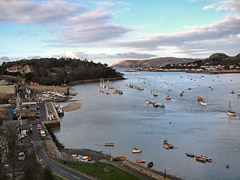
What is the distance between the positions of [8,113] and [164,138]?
53.3 feet

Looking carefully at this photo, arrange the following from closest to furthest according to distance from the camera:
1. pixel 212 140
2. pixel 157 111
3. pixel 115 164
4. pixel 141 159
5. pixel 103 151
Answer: pixel 115 164 → pixel 141 159 → pixel 103 151 → pixel 212 140 → pixel 157 111

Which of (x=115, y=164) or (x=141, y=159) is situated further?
(x=141, y=159)

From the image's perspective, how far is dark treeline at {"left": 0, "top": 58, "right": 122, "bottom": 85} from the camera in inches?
2813

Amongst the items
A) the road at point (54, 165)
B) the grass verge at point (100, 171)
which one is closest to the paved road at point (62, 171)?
the road at point (54, 165)

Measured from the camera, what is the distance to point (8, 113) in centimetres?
2656

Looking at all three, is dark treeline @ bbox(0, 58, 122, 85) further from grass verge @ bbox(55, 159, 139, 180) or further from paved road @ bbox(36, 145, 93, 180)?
grass verge @ bbox(55, 159, 139, 180)

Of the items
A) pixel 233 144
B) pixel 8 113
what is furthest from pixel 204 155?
pixel 8 113

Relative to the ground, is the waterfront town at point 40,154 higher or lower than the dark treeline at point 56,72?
lower

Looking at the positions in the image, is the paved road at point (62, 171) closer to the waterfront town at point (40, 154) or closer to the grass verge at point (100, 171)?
the waterfront town at point (40, 154)

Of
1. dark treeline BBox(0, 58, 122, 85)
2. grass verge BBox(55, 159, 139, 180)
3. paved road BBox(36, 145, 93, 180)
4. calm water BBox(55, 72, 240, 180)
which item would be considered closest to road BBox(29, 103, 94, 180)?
paved road BBox(36, 145, 93, 180)

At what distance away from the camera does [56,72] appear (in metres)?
86.0

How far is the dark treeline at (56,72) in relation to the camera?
7144 centimetres

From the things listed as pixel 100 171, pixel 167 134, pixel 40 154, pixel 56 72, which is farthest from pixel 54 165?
pixel 56 72

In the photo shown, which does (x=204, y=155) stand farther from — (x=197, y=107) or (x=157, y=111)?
(x=197, y=107)
